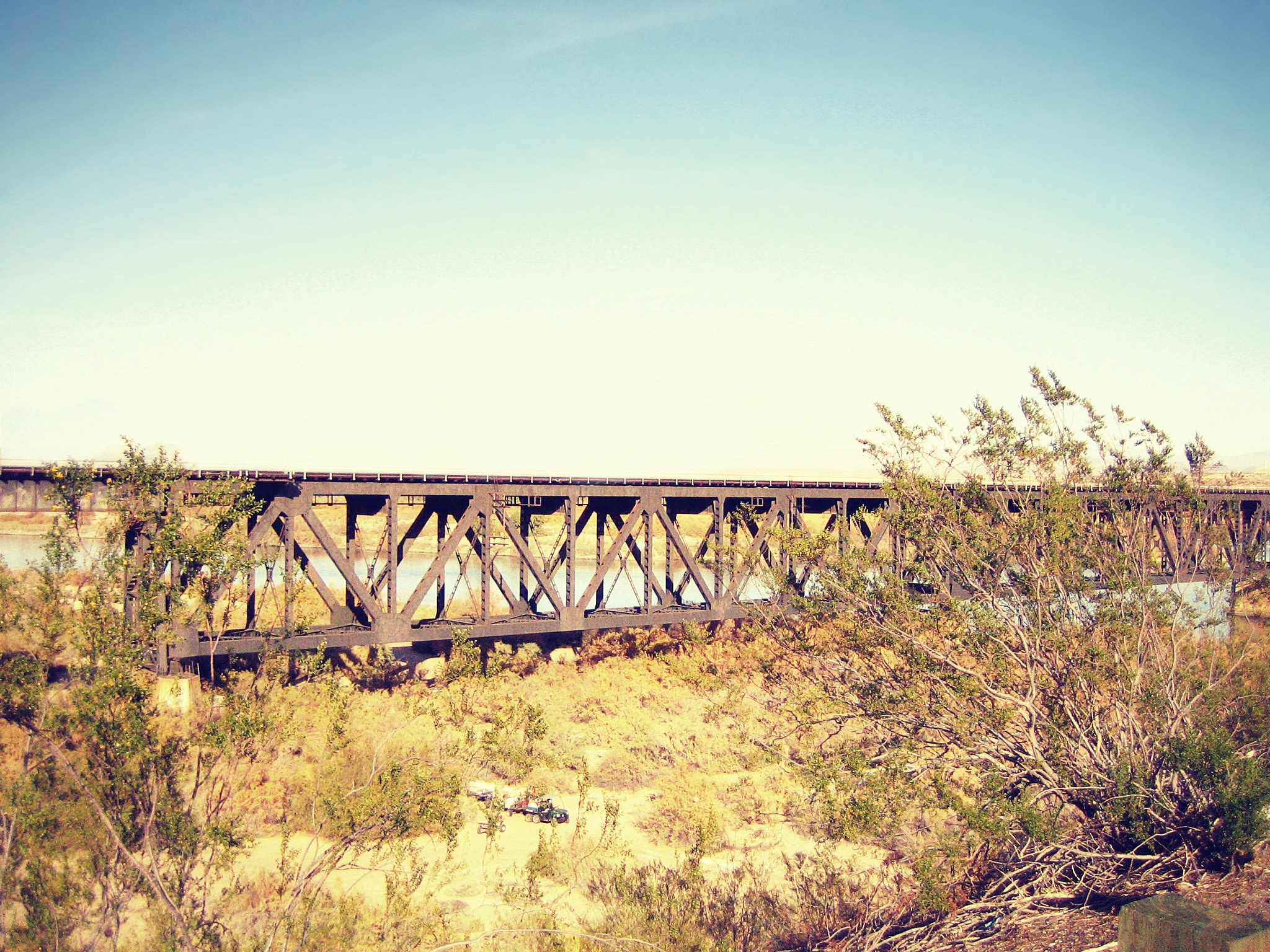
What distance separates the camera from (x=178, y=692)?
1953cm

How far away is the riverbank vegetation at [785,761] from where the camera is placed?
11344 millimetres

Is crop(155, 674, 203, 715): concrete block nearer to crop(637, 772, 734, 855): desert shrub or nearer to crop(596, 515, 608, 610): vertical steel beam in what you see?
crop(637, 772, 734, 855): desert shrub

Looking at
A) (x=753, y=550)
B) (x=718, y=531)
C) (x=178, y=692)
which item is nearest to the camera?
(x=753, y=550)

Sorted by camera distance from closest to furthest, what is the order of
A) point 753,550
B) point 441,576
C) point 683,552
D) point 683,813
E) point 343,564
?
point 753,550, point 683,813, point 343,564, point 441,576, point 683,552

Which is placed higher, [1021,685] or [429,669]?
[1021,685]

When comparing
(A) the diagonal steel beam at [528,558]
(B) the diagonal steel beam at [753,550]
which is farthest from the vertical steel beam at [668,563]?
(A) the diagonal steel beam at [528,558]

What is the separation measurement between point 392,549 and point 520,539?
143 inches

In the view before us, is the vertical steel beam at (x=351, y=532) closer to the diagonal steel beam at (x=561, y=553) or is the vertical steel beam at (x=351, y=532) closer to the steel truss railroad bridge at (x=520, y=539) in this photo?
the steel truss railroad bridge at (x=520, y=539)

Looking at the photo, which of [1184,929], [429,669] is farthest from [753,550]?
[429,669]

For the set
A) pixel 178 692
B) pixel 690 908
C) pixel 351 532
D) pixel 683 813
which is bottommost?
pixel 683 813

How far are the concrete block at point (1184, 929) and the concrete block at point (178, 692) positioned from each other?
1825cm

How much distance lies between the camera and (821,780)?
11.5 m

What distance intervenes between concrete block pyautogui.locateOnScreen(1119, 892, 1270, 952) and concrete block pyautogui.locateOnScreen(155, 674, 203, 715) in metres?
18.3

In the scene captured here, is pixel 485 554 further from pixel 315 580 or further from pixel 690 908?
pixel 690 908
